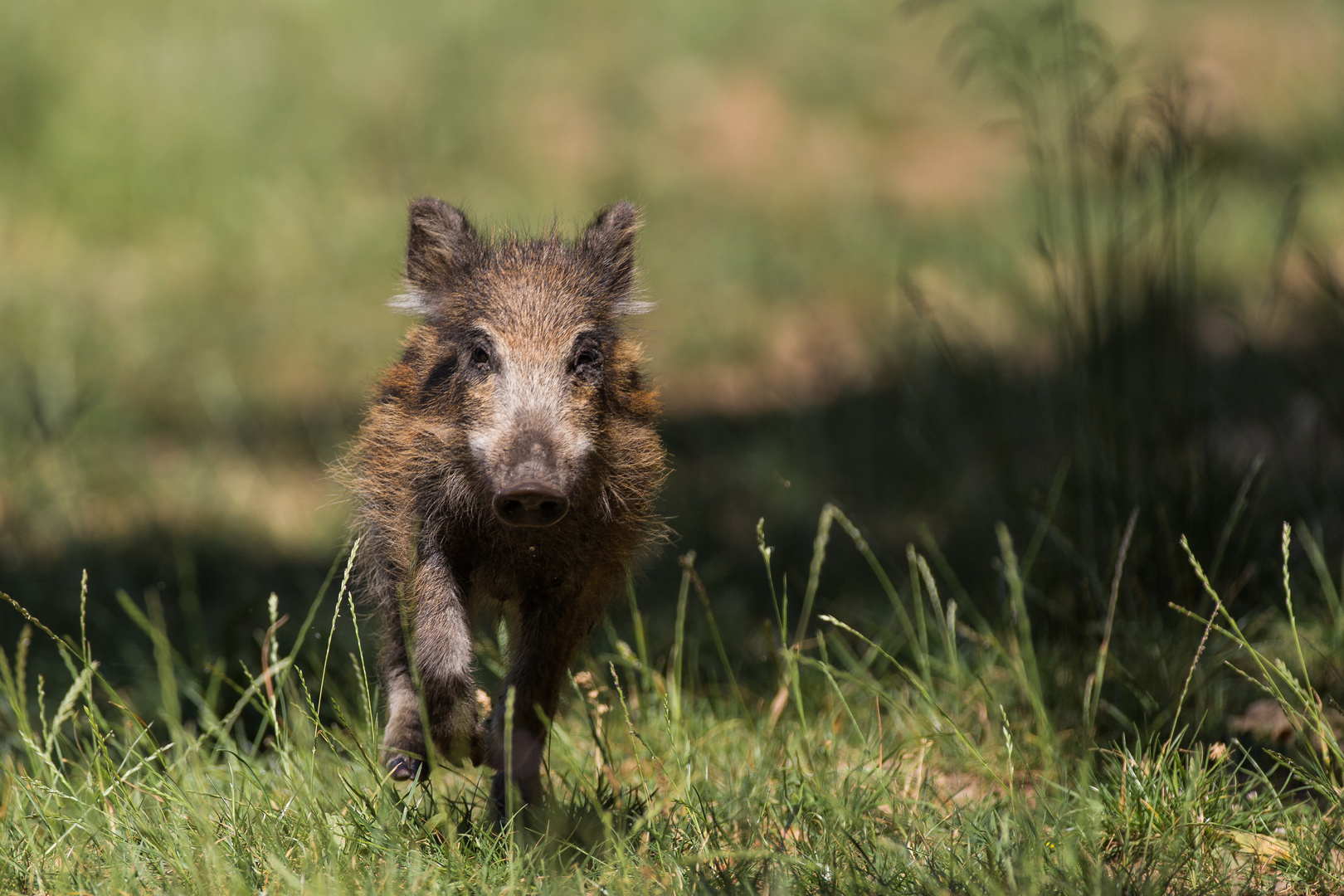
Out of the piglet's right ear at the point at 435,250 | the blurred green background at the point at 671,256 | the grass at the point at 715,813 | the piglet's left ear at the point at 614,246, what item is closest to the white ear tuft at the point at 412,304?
the piglet's right ear at the point at 435,250

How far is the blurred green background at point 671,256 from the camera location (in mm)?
5352

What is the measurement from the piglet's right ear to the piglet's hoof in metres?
1.13

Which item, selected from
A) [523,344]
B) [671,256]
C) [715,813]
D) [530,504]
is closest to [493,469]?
[530,504]

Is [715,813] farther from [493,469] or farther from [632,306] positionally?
[632,306]

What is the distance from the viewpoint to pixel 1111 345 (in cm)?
437

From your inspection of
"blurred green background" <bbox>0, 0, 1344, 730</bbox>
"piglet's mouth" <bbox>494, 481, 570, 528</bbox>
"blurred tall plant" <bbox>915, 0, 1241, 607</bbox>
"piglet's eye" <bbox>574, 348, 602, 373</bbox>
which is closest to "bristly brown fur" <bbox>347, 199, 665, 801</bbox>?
"piglet's eye" <bbox>574, 348, 602, 373</bbox>

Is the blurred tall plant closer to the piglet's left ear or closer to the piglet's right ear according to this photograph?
the piglet's left ear

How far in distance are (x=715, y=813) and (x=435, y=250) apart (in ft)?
5.21

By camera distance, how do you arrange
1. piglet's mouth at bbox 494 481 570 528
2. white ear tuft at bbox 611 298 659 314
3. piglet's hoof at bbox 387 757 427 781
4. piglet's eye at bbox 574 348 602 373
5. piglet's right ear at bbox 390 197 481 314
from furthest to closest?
white ear tuft at bbox 611 298 659 314 → piglet's right ear at bbox 390 197 481 314 → piglet's eye at bbox 574 348 602 373 → piglet's hoof at bbox 387 757 427 781 → piglet's mouth at bbox 494 481 570 528

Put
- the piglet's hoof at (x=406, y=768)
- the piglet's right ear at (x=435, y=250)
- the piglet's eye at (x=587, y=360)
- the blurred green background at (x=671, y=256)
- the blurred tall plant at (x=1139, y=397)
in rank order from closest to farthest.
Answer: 1. the piglet's hoof at (x=406, y=768)
2. the piglet's eye at (x=587, y=360)
3. the piglet's right ear at (x=435, y=250)
4. the blurred tall plant at (x=1139, y=397)
5. the blurred green background at (x=671, y=256)

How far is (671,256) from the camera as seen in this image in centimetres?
888

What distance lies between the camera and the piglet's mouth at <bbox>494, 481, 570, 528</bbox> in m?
2.53

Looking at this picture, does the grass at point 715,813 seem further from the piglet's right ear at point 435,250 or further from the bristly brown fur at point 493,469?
the piglet's right ear at point 435,250

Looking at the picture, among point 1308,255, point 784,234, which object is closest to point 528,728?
point 1308,255
